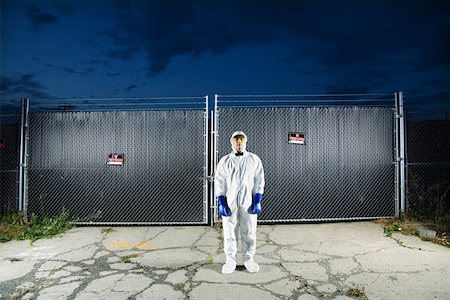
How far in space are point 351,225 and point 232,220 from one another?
3.62 meters

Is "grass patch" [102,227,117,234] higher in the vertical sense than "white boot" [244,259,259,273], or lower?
lower

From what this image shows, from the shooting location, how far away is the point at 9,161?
303 inches

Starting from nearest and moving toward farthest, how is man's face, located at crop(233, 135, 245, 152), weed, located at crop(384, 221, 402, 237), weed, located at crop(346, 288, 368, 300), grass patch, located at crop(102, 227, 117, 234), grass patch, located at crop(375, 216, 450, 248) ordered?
weed, located at crop(346, 288, 368, 300)
man's face, located at crop(233, 135, 245, 152)
grass patch, located at crop(375, 216, 450, 248)
weed, located at crop(384, 221, 402, 237)
grass patch, located at crop(102, 227, 117, 234)

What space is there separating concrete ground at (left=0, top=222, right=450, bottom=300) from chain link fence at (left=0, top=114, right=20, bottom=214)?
6.19 feet

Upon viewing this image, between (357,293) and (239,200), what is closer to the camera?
(357,293)

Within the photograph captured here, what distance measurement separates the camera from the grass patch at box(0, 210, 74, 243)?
249 inches

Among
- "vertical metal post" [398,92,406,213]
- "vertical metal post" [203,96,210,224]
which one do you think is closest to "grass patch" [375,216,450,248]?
"vertical metal post" [398,92,406,213]

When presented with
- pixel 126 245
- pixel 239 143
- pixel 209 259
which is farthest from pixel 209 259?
pixel 239 143

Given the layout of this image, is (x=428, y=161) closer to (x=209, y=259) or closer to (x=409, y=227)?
(x=409, y=227)

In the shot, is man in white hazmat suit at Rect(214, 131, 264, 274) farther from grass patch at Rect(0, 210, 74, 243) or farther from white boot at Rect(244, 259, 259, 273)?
grass patch at Rect(0, 210, 74, 243)

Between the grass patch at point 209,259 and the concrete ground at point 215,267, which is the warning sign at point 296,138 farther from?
the grass patch at point 209,259

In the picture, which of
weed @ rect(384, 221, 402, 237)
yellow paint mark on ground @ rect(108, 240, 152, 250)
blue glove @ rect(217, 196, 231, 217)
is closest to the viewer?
blue glove @ rect(217, 196, 231, 217)

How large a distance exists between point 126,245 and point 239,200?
2576 millimetres

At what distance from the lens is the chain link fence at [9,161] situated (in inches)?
293
